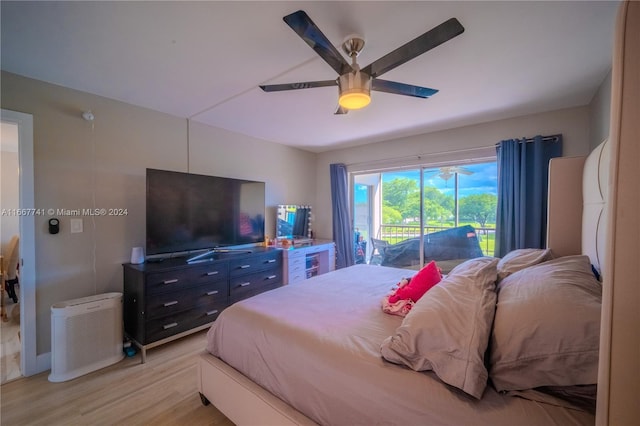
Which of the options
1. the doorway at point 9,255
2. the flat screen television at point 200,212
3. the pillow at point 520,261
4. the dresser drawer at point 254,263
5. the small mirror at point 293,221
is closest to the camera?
the pillow at point 520,261

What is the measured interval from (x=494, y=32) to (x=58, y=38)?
2.77m

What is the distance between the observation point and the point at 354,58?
1695mm

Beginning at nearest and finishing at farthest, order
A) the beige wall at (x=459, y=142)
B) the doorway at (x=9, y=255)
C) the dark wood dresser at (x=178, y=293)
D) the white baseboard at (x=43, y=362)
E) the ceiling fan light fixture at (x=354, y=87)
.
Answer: the ceiling fan light fixture at (x=354, y=87) → the white baseboard at (x=43, y=362) → the dark wood dresser at (x=178, y=293) → the doorway at (x=9, y=255) → the beige wall at (x=459, y=142)

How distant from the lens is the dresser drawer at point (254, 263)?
2.99 metres

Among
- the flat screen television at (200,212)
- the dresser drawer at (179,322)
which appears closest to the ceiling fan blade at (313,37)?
the flat screen television at (200,212)

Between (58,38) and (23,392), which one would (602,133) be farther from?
(23,392)

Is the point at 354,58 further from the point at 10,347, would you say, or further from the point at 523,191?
the point at 10,347

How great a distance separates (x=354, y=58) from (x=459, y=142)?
7.86ft

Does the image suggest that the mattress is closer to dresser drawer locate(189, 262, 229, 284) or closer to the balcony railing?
dresser drawer locate(189, 262, 229, 284)

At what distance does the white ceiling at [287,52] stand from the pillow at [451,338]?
5.09ft

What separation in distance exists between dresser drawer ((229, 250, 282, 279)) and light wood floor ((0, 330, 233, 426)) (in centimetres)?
95

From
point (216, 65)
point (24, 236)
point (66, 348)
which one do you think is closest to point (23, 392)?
point (66, 348)

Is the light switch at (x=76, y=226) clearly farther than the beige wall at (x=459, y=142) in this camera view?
No

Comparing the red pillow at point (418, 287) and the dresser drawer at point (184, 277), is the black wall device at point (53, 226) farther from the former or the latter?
the red pillow at point (418, 287)
